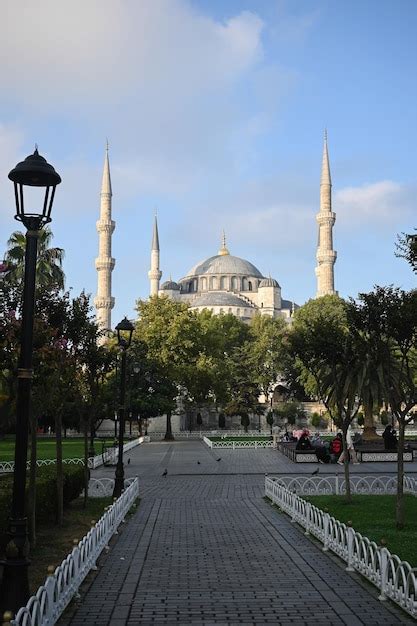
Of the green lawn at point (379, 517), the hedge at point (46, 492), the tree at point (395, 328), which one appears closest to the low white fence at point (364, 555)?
Result: the green lawn at point (379, 517)

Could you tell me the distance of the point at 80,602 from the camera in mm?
7273

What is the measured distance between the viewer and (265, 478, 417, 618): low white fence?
6809 millimetres

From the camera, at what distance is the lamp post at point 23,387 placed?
5.61 m

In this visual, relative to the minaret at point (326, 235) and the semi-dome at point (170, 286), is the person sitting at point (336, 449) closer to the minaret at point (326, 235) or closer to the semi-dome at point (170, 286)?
the minaret at point (326, 235)

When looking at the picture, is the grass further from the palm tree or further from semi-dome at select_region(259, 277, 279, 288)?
semi-dome at select_region(259, 277, 279, 288)

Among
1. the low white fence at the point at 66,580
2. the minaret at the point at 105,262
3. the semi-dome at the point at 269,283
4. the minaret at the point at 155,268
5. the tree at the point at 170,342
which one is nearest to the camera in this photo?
the low white fence at the point at 66,580

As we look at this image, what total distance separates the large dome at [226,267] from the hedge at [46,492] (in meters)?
97.1

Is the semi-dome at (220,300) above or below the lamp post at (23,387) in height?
above

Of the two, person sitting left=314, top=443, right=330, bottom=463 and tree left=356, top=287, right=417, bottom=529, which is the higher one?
tree left=356, top=287, right=417, bottom=529

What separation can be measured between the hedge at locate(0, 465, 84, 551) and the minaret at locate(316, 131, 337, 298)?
192 ft

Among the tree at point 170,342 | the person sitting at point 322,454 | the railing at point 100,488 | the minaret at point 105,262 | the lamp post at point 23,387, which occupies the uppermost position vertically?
the minaret at point 105,262

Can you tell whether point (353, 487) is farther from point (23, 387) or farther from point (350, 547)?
point (23, 387)

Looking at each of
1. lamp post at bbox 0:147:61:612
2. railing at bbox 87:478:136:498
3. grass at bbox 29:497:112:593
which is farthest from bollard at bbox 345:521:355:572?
railing at bbox 87:478:136:498

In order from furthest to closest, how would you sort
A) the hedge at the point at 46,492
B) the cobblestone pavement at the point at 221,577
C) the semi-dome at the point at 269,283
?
the semi-dome at the point at 269,283
the hedge at the point at 46,492
the cobblestone pavement at the point at 221,577
